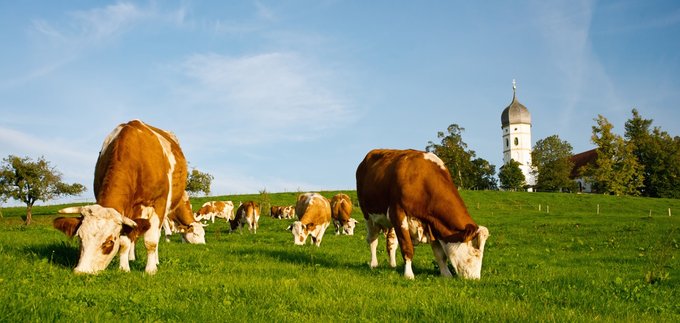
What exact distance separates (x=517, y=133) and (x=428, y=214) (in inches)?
5939

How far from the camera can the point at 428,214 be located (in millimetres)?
10523

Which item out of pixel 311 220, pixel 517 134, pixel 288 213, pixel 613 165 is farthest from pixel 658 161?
pixel 311 220

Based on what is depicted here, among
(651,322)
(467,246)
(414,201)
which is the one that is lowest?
(651,322)

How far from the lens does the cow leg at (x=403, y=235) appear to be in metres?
10.4

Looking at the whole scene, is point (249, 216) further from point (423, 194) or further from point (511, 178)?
point (511, 178)

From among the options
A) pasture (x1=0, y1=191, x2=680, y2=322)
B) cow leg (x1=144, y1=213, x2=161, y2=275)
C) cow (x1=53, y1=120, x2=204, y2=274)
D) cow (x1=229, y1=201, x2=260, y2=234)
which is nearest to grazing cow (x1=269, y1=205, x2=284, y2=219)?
cow (x1=229, y1=201, x2=260, y2=234)

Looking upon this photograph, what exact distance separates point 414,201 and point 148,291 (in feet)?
17.6

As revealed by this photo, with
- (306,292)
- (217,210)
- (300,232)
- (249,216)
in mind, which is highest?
(217,210)

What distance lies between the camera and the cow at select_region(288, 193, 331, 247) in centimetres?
2148

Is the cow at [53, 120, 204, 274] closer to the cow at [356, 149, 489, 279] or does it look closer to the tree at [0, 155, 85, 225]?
the cow at [356, 149, 489, 279]

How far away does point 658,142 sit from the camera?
3797 inches

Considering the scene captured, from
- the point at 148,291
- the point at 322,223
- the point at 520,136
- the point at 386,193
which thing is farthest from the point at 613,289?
the point at 520,136

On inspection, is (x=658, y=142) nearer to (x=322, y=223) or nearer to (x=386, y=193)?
(x=322, y=223)

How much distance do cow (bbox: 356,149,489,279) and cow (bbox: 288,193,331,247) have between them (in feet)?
30.3
